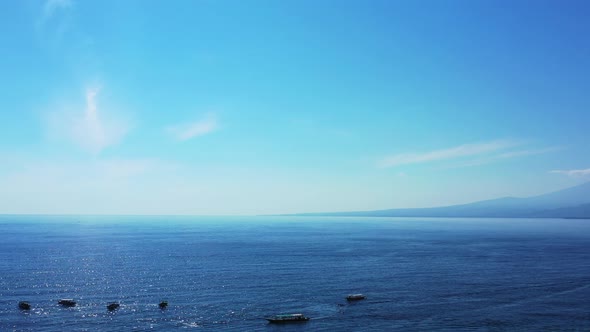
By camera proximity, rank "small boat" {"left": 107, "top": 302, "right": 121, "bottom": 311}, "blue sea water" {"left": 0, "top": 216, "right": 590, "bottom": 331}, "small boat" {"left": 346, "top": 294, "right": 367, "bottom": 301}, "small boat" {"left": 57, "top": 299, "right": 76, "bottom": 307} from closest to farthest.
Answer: "blue sea water" {"left": 0, "top": 216, "right": 590, "bottom": 331} < "small boat" {"left": 107, "top": 302, "right": 121, "bottom": 311} < "small boat" {"left": 57, "top": 299, "right": 76, "bottom": 307} < "small boat" {"left": 346, "top": 294, "right": 367, "bottom": 301}

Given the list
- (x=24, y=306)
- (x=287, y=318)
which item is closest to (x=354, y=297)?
(x=287, y=318)

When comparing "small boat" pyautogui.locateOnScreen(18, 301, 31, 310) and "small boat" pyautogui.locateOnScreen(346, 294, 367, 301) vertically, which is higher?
"small boat" pyautogui.locateOnScreen(18, 301, 31, 310)

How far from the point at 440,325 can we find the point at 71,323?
6803 centimetres

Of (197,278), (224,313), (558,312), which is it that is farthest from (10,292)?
(558,312)

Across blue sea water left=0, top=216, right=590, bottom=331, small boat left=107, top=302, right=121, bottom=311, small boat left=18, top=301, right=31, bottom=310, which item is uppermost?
small boat left=18, top=301, right=31, bottom=310

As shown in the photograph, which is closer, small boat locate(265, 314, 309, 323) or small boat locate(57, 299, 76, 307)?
small boat locate(265, 314, 309, 323)

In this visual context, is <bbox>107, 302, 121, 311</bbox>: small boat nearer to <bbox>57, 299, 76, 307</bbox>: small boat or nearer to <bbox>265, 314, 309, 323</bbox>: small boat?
<bbox>57, 299, 76, 307</bbox>: small boat

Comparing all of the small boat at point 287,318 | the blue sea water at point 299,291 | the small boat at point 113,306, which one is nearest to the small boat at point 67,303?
the blue sea water at point 299,291

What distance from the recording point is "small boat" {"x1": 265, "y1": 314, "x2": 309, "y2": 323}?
2948 inches

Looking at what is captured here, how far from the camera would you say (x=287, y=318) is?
75250 mm

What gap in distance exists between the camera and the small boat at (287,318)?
74875 millimetres

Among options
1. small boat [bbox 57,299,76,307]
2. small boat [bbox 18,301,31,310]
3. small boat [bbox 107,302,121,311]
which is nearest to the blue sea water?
small boat [bbox 18,301,31,310]

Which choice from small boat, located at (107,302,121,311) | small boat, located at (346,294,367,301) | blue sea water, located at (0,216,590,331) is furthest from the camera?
small boat, located at (346,294,367,301)

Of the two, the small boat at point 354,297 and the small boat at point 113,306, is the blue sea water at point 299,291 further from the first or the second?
the small boat at point 354,297
